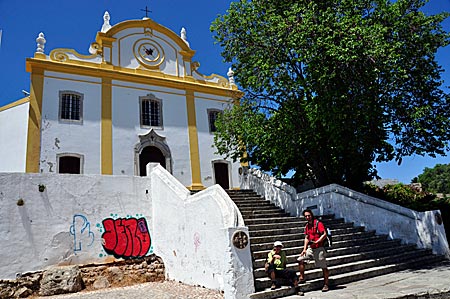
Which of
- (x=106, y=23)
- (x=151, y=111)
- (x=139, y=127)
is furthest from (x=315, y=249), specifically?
(x=106, y=23)

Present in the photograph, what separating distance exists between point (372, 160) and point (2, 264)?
11.0 m

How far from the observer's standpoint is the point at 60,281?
8.49 m

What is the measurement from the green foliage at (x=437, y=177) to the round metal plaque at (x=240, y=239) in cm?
5155

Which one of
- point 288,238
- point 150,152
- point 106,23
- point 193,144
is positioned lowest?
point 288,238

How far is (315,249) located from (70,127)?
1111cm

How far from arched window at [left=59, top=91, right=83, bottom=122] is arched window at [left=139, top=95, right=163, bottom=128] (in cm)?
256

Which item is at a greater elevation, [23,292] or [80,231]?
[80,231]

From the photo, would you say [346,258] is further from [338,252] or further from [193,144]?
[193,144]

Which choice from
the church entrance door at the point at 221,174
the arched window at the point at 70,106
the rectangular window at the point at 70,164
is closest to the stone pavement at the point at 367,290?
the rectangular window at the point at 70,164

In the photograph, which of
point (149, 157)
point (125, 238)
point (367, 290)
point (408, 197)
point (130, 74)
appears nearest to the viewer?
point (367, 290)

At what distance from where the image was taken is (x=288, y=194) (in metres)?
11.7

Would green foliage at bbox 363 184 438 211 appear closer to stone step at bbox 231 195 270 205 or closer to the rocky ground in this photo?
stone step at bbox 231 195 270 205

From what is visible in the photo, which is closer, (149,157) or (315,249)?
(315,249)

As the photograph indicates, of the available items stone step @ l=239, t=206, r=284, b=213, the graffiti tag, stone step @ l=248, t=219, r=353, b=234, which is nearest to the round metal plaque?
stone step @ l=248, t=219, r=353, b=234
